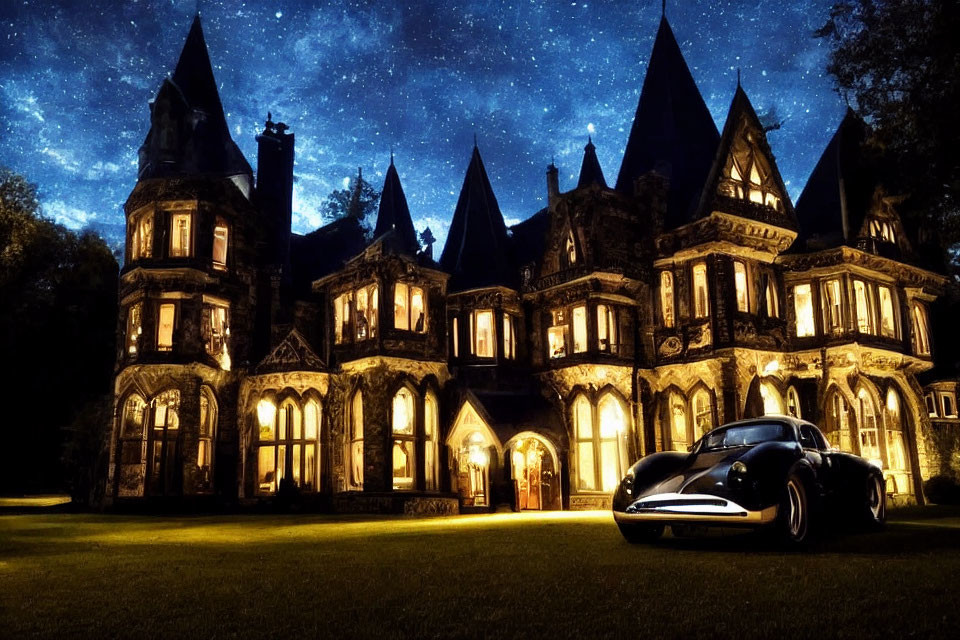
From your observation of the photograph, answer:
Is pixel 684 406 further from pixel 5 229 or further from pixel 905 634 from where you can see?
pixel 5 229

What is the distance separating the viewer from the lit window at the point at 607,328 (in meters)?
29.8

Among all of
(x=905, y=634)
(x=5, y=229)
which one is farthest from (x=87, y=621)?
(x=5, y=229)

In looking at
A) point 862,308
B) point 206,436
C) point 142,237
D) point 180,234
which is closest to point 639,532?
point 862,308

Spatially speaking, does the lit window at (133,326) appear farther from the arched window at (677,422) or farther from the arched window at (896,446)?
the arched window at (896,446)

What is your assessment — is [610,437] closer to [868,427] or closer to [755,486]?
[868,427]

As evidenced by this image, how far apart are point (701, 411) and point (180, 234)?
2087 centimetres

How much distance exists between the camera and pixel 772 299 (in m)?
29.8

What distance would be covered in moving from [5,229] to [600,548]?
134ft

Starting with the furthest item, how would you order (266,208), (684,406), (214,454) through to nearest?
(266,208)
(214,454)
(684,406)

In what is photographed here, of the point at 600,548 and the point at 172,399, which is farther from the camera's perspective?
Answer: the point at 172,399

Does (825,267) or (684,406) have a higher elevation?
(825,267)

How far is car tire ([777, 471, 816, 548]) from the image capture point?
11.0 metres

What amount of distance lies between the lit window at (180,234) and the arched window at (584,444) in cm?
1616

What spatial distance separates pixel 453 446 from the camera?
30531 mm
